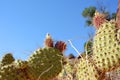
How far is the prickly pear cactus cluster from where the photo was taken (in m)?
2.81

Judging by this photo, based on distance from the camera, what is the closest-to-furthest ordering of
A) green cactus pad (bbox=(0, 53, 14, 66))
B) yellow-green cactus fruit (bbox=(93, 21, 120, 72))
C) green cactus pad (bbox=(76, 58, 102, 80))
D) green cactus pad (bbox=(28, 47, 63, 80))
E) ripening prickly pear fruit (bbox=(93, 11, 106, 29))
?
yellow-green cactus fruit (bbox=(93, 21, 120, 72)), green cactus pad (bbox=(76, 58, 102, 80)), ripening prickly pear fruit (bbox=(93, 11, 106, 29)), green cactus pad (bbox=(28, 47, 63, 80)), green cactus pad (bbox=(0, 53, 14, 66))

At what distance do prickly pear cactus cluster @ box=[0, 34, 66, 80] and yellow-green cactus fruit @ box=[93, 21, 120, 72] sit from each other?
15.9 inches

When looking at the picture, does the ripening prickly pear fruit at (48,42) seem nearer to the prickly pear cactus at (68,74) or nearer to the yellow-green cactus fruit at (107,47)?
the prickly pear cactus at (68,74)

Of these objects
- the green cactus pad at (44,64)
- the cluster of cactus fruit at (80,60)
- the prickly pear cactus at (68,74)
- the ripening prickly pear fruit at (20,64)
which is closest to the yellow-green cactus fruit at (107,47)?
the cluster of cactus fruit at (80,60)

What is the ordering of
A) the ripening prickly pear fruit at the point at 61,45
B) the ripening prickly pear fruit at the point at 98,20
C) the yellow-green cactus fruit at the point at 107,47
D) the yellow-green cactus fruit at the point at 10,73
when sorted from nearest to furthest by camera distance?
the yellow-green cactus fruit at the point at 107,47
the ripening prickly pear fruit at the point at 98,20
the yellow-green cactus fruit at the point at 10,73
the ripening prickly pear fruit at the point at 61,45

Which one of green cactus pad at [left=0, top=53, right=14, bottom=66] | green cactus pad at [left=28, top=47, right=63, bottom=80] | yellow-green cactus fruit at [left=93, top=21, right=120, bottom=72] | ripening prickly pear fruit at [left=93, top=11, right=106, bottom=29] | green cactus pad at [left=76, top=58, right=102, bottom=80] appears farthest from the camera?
green cactus pad at [left=0, top=53, right=14, bottom=66]

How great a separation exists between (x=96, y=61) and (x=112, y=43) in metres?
0.16

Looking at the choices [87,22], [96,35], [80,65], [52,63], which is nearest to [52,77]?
[52,63]

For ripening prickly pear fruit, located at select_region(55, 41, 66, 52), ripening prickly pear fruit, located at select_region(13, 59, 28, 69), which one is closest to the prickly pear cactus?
ripening prickly pear fruit, located at select_region(55, 41, 66, 52)

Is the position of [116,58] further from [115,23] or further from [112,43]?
[115,23]

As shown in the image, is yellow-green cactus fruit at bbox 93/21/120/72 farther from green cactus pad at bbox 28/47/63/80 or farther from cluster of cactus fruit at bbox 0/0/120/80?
green cactus pad at bbox 28/47/63/80

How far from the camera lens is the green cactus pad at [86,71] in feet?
8.34

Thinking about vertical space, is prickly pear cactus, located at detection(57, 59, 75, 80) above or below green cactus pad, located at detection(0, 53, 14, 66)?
below

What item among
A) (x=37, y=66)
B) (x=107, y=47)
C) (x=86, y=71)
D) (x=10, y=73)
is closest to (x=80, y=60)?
(x=86, y=71)
